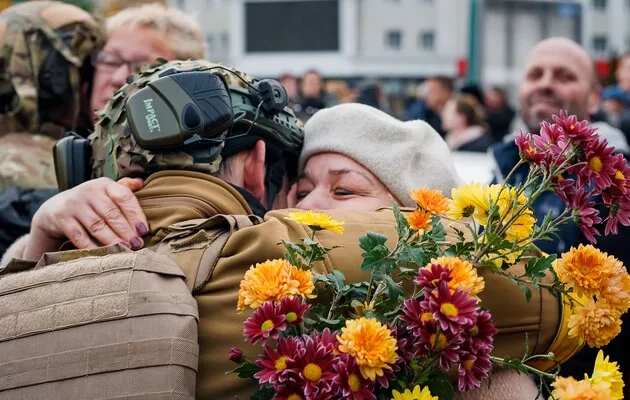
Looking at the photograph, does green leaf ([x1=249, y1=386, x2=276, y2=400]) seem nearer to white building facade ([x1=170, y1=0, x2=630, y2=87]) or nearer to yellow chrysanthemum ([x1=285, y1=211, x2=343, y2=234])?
yellow chrysanthemum ([x1=285, y1=211, x2=343, y2=234])

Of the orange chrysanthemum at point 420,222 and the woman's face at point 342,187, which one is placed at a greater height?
the orange chrysanthemum at point 420,222

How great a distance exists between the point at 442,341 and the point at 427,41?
45561 millimetres

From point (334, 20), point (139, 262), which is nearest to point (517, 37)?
point (334, 20)

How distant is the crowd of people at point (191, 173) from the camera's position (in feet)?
7.10

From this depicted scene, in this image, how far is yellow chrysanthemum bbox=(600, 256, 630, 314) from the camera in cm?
205

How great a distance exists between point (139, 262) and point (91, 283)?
10 cm

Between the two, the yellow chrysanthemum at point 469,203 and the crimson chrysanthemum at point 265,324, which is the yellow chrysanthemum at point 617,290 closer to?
the yellow chrysanthemum at point 469,203

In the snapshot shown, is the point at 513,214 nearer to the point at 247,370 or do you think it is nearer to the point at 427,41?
the point at 247,370

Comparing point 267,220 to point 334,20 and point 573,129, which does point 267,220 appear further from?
point 334,20

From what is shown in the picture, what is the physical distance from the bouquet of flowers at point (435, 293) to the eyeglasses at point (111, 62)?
2386 millimetres

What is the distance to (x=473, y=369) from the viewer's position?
1.91 meters

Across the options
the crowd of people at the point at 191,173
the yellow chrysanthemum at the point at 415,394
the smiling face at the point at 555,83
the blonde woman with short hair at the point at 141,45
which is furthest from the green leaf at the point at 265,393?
the smiling face at the point at 555,83

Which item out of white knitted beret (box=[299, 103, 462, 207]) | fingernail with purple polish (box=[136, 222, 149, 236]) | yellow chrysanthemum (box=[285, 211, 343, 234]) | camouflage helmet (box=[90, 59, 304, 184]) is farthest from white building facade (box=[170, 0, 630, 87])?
yellow chrysanthemum (box=[285, 211, 343, 234])

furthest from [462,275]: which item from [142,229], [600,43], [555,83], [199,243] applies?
[600,43]
